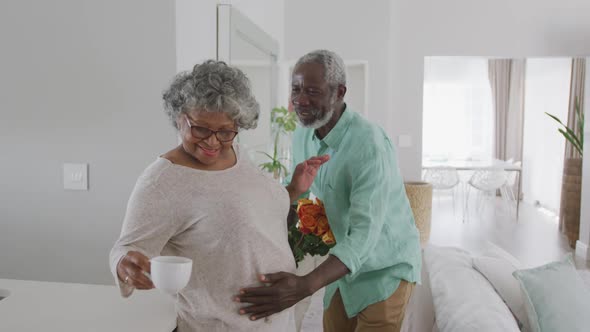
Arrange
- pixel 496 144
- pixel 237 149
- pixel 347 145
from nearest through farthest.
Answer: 1. pixel 237 149
2. pixel 347 145
3. pixel 496 144

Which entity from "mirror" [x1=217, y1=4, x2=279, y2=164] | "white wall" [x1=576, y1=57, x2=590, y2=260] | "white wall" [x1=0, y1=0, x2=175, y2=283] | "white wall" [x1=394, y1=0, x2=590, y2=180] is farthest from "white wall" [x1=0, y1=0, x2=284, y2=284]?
"white wall" [x1=576, y1=57, x2=590, y2=260]

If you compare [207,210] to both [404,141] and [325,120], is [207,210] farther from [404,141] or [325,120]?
[404,141]

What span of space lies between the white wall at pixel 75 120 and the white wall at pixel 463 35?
371 cm

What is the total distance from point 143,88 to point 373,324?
125 cm

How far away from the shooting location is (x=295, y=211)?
1.78 m

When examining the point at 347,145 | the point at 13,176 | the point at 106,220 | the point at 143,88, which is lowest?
the point at 106,220

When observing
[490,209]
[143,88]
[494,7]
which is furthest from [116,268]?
[490,209]

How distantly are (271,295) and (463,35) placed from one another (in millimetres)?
5053

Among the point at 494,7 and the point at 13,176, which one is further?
the point at 494,7

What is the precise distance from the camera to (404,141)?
570 cm

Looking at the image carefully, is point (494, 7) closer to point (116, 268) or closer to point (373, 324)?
point (373, 324)

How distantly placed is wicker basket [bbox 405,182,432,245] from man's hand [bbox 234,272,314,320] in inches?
164

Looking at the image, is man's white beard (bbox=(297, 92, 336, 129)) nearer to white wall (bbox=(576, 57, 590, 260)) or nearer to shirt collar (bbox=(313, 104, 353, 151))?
shirt collar (bbox=(313, 104, 353, 151))

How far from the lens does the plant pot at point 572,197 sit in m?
5.95
